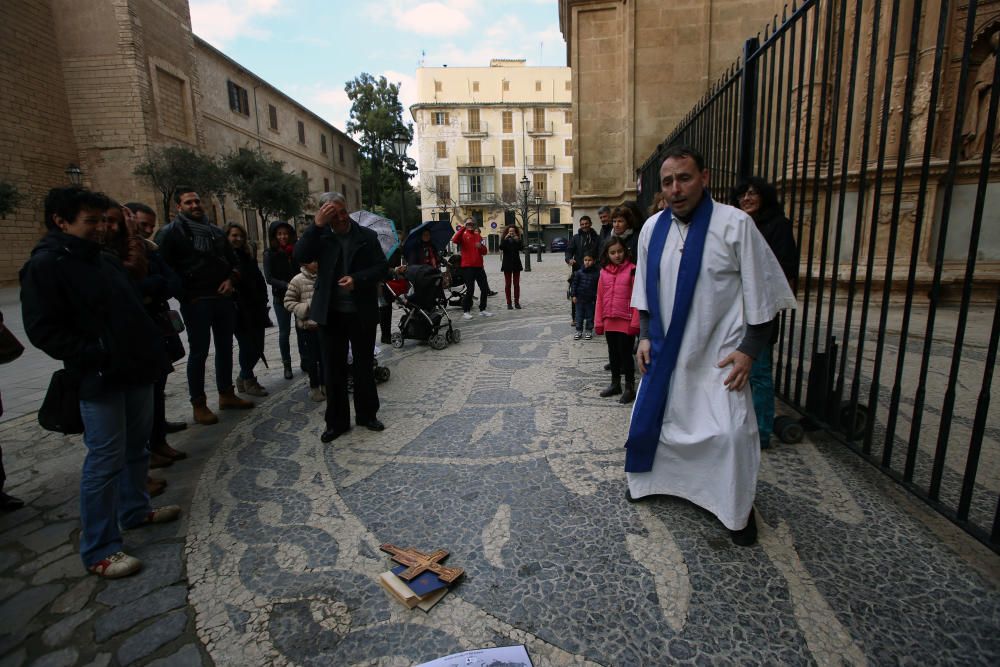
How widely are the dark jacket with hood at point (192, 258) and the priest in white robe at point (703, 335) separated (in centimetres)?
372

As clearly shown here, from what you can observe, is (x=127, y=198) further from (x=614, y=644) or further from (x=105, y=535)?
(x=614, y=644)

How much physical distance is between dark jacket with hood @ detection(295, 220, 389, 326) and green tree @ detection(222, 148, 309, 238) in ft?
76.1

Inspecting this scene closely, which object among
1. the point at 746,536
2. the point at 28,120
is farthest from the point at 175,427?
the point at 28,120

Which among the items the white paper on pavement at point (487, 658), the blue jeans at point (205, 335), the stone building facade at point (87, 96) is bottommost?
the white paper on pavement at point (487, 658)

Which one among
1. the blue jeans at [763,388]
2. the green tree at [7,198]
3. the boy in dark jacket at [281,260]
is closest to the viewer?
the blue jeans at [763,388]

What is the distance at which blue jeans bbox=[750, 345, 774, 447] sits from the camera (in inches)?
129

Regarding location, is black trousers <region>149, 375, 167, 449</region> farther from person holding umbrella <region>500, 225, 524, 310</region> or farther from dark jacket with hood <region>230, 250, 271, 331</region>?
person holding umbrella <region>500, 225, 524, 310</region>

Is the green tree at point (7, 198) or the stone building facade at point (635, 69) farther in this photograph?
the green tree at point (7, 198)

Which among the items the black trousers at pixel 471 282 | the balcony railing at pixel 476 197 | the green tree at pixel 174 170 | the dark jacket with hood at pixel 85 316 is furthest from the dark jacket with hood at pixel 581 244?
the balcony railing at pixel 476 197

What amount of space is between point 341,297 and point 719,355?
2.78 metres

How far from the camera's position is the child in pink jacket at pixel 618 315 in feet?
15.0

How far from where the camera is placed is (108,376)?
2.45m

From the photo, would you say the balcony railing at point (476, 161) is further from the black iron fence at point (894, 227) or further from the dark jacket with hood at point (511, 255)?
the black iron fence at point (894, 227)

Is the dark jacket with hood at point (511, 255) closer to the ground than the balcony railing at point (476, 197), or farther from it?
closer to the ground
